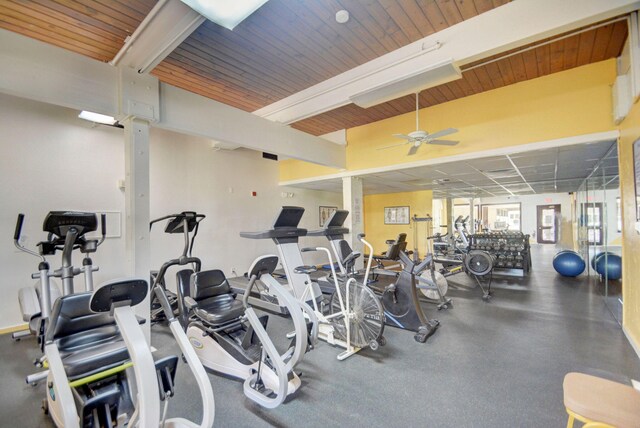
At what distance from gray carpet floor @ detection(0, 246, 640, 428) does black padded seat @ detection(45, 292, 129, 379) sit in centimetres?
62

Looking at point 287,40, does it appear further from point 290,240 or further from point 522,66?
point 522,66

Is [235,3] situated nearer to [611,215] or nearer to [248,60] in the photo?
[248,60]

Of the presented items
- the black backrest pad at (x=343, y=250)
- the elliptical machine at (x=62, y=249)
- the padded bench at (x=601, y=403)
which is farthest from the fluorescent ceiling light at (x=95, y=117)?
the padded bench at (x=601, y=403)

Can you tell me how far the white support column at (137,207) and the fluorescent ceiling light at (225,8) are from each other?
1574mm

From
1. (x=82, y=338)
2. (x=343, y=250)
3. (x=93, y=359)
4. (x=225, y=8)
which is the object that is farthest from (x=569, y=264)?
(x=82, y=338)

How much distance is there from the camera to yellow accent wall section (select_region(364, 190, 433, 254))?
392 inches

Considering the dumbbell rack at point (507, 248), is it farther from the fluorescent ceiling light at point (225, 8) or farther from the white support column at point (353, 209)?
the fluorescent ceiling light at point (225, 8)

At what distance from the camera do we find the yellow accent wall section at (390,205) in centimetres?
997

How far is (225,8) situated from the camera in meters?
2.30

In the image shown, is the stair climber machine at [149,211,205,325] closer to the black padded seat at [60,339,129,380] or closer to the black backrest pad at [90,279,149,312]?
the black padded seat at [60,339,129,380]

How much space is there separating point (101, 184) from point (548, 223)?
17638mm

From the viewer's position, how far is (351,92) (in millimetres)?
3996

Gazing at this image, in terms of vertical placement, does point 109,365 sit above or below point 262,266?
below

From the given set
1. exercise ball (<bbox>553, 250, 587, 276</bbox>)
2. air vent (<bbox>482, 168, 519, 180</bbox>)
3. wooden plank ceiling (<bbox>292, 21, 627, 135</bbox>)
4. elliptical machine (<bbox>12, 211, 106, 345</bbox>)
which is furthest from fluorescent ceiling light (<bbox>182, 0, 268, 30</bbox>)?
exercise ball (<bbox>553, 250, 587, 276</bbox>)
